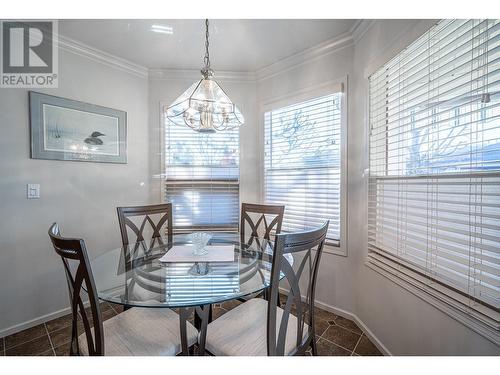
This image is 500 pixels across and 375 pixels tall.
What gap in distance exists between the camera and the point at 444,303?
1.17 metres

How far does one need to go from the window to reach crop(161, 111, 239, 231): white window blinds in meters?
1.59

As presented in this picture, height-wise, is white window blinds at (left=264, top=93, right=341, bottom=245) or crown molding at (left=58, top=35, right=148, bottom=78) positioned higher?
crown molding at (left=58, top=35, right=148, bottom=78)

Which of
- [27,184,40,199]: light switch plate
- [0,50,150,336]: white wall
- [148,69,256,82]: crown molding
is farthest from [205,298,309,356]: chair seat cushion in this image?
[148,69,256,82]: crown molding

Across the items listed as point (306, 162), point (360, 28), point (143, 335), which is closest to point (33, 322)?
point (143, 335)

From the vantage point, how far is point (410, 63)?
1.44 m

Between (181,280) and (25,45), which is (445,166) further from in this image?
(25,45)

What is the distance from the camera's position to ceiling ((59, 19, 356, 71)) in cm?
185

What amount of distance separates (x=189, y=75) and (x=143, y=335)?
2.58 meters

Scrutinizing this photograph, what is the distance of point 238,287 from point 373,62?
191 cm

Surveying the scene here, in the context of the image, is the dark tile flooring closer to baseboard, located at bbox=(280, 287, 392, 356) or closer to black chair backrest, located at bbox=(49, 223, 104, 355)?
baseboard, located at bbox=(280, 287, 392, 356)

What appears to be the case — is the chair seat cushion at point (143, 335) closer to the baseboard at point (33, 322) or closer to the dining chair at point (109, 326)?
the dining chair at point (109, 326)

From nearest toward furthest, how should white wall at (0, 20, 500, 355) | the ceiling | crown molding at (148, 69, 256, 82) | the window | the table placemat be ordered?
1. the window
2. the table placemat
3. white wall at (0, 20, 500, 355)
4. the ceiling
5. crown molding at (148, 69, 256, 82)

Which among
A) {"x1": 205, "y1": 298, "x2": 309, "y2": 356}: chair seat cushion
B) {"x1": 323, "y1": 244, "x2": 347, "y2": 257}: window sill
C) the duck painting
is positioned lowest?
{"x1": 205, "y1": 298, "x2": 309, "y2": 356}: chair seat cushion
